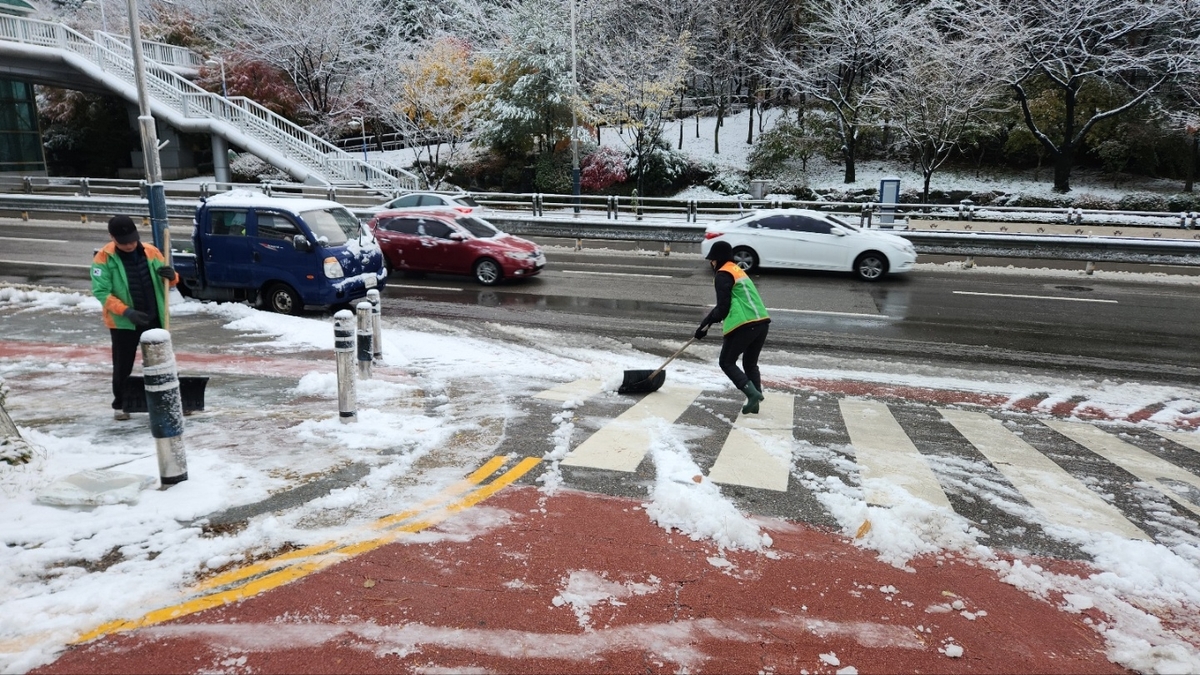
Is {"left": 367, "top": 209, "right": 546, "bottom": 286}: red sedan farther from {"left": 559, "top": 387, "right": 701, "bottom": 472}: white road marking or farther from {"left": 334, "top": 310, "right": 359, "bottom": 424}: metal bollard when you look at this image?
{"left": 334, "top": 310, "right": 359, "bottom": 424}: metal bollard

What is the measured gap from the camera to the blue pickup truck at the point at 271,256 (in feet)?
37.9

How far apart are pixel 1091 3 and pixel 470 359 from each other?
31612mm

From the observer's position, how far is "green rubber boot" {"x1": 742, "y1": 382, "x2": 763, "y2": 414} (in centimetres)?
718

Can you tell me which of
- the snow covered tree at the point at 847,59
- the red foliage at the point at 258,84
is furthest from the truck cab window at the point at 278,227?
the red foliage at the point at 258,84

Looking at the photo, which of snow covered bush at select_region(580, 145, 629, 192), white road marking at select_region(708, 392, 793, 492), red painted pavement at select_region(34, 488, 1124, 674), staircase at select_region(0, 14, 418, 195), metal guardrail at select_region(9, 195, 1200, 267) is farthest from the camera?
snow covered bush at select_region(580, 145, 629, 192)

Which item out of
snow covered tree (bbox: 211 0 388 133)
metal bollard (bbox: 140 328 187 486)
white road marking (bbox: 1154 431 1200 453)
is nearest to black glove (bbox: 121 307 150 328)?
metal bollard (bbox: 140 328 187 486)

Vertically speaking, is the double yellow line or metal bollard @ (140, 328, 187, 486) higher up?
metal bollard @ (140, 328, 187, 486)

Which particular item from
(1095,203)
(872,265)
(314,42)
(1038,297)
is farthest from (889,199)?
(314,42)

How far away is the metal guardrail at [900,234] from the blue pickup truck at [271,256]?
40.0 ft

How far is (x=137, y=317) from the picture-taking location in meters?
5.96

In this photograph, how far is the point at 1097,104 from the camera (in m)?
31.2

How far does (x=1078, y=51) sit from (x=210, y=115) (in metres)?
37.7

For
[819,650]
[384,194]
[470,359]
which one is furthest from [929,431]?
[384,194]

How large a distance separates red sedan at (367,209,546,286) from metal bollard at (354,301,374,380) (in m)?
7.66
